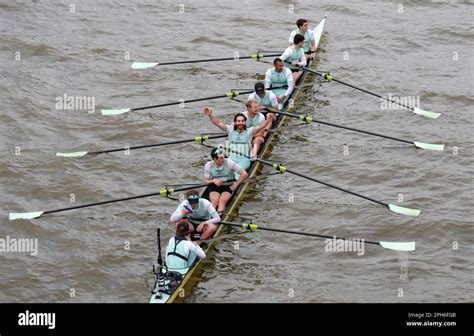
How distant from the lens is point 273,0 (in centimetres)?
2947

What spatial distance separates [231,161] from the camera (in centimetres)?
1697

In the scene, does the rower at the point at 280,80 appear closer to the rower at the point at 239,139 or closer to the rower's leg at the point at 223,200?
the rower at the point at 239,139

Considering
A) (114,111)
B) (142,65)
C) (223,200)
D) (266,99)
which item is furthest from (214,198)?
(142,65)

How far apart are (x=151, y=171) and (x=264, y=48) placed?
26.6ft

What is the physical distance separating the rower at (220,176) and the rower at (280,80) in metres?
4.19

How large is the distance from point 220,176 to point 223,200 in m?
0.56

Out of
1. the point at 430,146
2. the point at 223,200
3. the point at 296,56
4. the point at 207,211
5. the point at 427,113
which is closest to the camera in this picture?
the point at 207,211

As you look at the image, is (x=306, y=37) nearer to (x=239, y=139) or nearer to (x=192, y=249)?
(x=239, y=139)

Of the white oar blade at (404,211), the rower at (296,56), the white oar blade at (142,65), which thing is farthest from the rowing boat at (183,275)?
the white oar blade at (142,65)

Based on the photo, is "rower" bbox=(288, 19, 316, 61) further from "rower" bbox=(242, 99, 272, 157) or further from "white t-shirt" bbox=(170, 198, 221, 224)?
"white t-shirt" bbox=(170, 198, 221, 224)

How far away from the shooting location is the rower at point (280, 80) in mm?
20812

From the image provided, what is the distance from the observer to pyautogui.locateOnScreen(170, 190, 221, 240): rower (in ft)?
50.9

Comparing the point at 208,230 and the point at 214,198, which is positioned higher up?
the point at 214,198
